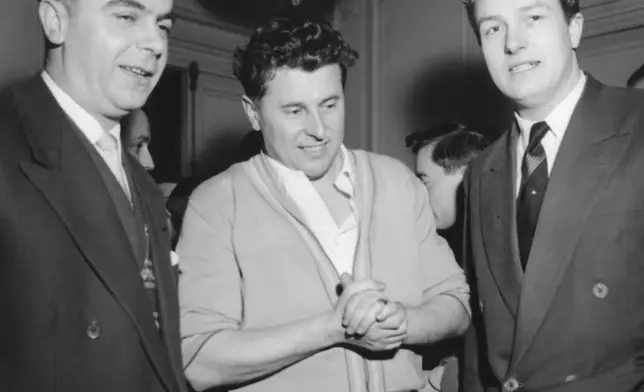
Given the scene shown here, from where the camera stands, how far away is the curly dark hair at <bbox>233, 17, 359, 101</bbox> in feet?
5.57

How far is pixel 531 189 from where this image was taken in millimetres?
1604

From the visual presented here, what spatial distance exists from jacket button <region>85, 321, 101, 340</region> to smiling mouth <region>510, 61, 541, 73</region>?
1166mm

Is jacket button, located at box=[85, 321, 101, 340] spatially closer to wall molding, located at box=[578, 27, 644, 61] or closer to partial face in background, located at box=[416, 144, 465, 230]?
partial face in background, located at box=[416, 144, 465, 230]

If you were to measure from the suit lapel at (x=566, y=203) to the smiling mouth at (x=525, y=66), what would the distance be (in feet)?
0.53

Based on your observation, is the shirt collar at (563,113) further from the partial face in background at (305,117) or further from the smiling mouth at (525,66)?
the partial face in background at (305,117)

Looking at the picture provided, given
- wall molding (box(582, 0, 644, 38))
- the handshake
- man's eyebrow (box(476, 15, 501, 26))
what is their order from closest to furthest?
the handshake, man's eyebrow (box(476, 15, 501, 26)), wall molding (box(582, 0, 644, 38))

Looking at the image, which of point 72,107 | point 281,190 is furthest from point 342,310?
point 72,107

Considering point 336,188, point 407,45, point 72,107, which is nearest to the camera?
point 72,107

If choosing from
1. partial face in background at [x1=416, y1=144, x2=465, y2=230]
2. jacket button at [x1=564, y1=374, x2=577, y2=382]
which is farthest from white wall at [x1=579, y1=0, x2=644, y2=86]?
jacket button at [x1=564, y1=374, x2=577, y2=382]

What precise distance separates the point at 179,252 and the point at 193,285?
0.36ft

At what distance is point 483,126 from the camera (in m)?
4.03

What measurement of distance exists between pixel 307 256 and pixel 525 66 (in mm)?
742

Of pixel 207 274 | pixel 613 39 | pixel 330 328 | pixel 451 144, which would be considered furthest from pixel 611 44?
pixel 207 274

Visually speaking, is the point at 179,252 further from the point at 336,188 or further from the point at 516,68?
the point at 516,68
